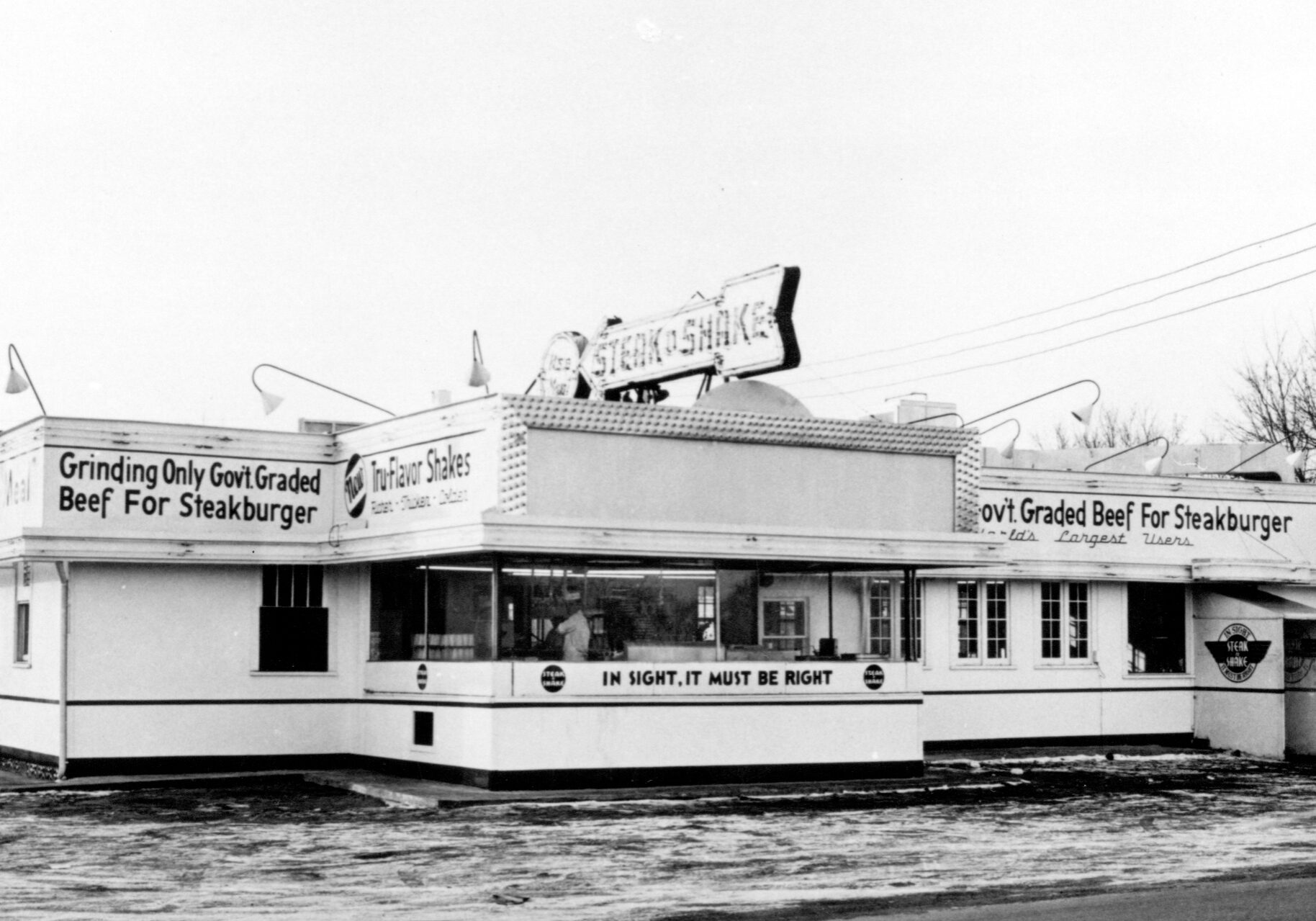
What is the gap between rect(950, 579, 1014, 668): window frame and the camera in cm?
2631

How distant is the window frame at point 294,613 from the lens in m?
22.1

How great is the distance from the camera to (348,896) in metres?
12.4

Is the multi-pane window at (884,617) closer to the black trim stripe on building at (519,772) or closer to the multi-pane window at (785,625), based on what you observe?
the multi-pane window at (785,625)

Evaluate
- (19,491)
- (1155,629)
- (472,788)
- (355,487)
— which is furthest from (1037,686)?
(19,491)

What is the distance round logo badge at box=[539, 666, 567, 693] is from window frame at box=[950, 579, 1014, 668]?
8.67 m

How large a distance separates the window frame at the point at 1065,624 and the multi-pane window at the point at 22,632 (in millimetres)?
14828

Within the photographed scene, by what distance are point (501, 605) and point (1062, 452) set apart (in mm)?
31368

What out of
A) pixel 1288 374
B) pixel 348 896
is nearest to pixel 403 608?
pixel 348 896

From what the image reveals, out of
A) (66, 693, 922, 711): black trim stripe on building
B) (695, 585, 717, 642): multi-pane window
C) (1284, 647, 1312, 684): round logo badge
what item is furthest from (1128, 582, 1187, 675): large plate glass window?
(695, 585, 717, 642): multi-pane window

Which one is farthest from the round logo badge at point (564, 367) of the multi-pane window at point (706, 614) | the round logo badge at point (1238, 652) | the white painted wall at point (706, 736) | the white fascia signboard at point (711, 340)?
the round logo badge at point (1238, 652)

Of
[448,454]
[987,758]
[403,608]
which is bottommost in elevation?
[987,758]

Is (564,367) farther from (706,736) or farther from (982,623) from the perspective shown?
(982,623)

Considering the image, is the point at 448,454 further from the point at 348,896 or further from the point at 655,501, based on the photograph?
the point at 348,896

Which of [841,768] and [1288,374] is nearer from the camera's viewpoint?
[841,768]
